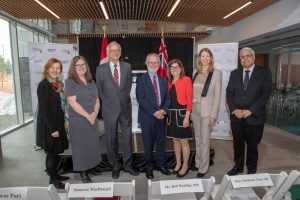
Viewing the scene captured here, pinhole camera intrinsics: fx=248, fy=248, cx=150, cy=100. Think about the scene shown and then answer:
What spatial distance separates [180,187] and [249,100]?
185cm

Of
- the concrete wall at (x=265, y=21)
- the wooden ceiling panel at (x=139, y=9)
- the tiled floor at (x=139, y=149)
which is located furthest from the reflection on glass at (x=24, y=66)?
the concrete wall at (x=265, y=21)

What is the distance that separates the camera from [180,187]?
4.35 ft

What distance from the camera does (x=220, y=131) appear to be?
5098 millimetres

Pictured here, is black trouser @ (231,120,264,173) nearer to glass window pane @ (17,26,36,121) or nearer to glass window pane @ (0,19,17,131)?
glass window pane @ (0,19,17,131)

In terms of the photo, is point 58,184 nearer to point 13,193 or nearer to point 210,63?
point 13,193

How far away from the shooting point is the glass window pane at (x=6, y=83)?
5.80 m

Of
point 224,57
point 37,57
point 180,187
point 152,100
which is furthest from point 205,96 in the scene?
point 37,57

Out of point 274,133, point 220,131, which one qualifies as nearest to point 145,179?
point 220,131

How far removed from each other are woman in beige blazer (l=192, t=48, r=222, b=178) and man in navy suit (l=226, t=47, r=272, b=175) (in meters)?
0.21

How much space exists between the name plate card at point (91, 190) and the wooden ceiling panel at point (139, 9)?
4858 mm

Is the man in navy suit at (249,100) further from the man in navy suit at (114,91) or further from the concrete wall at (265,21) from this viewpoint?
the concrete wall at (265,21)

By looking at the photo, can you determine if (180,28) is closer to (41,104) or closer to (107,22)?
(107,22)

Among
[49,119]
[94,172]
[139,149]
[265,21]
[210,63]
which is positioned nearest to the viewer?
[49,119]

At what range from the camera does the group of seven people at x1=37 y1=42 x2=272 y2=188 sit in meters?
2.75
